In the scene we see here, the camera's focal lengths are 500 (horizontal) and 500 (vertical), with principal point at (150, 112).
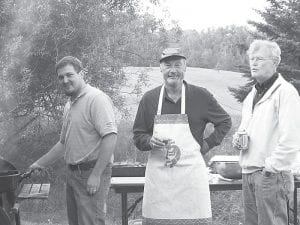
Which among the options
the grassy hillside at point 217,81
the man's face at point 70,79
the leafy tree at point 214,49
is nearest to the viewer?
the man's face at point 70,79

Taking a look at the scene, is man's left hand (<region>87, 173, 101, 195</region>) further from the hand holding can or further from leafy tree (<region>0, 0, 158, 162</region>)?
leafy tree (<region>0, 0, 158, 162</region>)

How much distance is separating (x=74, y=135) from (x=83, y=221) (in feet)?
2.00

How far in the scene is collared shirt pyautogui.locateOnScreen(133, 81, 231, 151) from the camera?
3.38 m

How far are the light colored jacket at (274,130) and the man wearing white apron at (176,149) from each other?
0.27m

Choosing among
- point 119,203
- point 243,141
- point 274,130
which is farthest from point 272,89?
point 119,203

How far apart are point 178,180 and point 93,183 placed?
0.59 metres

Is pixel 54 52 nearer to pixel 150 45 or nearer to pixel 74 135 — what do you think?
pixel 150 45

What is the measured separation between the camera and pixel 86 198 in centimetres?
353

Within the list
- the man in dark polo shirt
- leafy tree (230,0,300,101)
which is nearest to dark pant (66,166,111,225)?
the man in dark polo shirt

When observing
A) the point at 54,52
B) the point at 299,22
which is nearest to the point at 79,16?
the point at 54,52

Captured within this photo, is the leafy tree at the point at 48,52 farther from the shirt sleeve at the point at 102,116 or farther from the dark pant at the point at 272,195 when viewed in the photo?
the dark pant at the point at 272,195

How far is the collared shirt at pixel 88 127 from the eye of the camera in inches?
139

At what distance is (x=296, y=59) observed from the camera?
1623 centimetres

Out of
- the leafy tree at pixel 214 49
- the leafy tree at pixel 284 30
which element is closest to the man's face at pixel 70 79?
the leafy tree at pixel 284 30
